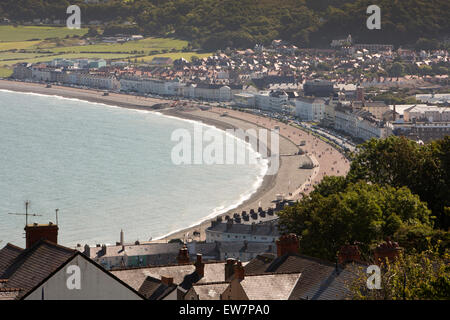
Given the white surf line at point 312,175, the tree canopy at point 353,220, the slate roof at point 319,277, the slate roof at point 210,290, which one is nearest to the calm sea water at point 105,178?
the white surf line at point 312,175

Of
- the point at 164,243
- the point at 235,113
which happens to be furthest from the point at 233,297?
the point at 235,113

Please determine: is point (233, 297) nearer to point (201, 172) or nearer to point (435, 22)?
point (201, 172)

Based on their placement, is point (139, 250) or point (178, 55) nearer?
point (139, 250)

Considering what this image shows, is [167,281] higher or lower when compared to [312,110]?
lower

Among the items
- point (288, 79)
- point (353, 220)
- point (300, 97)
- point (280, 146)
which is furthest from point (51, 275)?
point (288, 79)

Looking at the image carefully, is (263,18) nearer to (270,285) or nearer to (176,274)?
(176,274)

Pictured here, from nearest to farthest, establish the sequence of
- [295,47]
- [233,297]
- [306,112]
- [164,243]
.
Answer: [233,297], [164,243], [306,112], [295,47]

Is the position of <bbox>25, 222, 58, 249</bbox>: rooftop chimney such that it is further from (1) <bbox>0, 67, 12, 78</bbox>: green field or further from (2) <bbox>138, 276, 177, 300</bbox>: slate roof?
(1) <bbox>0, 67, 12, 78</bbox>: green field
